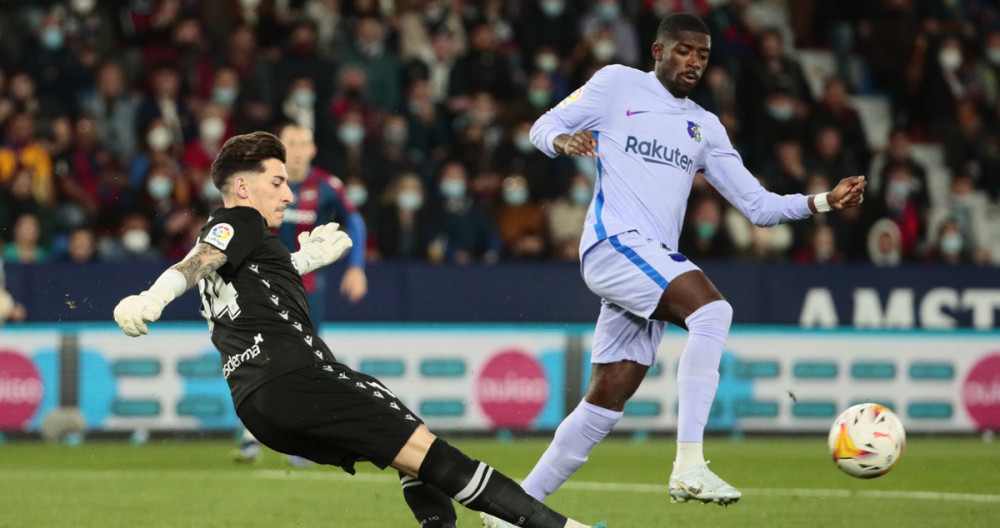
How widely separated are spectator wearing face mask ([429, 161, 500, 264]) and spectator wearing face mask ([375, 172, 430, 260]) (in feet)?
0.50

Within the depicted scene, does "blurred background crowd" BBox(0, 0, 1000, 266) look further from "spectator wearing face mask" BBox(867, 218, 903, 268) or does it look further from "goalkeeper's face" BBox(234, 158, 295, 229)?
"goalkeeper's face" BBox(234, 158, 295, 229)

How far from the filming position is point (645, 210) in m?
6.46

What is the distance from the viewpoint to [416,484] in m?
5.52

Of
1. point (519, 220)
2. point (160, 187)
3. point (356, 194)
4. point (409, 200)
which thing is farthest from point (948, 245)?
point (160, 187)

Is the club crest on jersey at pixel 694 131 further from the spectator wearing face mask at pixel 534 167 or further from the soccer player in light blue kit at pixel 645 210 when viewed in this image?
the spectator wearing face mask at pixel 534 167

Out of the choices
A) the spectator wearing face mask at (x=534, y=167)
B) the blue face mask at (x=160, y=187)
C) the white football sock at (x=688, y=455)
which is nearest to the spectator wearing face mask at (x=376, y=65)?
the spectator wearing face mask at (x=534, y=167)

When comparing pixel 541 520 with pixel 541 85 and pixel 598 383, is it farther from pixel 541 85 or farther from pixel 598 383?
pixel 541 85

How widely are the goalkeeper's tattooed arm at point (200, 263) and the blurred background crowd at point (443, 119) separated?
797 centimetres

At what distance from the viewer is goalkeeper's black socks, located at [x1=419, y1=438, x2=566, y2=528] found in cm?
515

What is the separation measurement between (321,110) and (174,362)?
357 centimetres

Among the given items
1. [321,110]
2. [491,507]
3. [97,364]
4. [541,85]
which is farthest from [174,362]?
[491,507]

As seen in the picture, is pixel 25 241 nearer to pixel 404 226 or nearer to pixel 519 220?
pixel 404 226

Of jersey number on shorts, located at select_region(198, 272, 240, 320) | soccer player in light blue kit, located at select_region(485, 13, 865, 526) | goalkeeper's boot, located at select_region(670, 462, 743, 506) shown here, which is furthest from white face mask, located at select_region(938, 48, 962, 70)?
jersey number on shorts, located at select_region(198, 272, 240, 320)

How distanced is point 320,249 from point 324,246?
2cm
